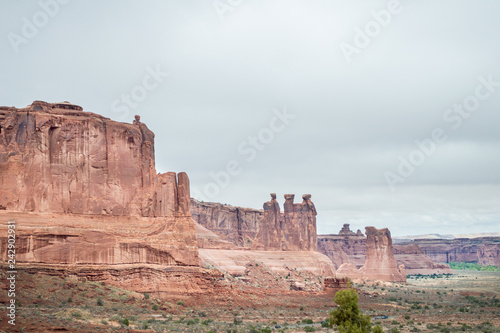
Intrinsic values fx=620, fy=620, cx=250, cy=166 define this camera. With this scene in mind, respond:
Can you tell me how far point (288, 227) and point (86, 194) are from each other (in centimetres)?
A: 6320

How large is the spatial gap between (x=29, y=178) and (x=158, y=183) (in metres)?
10.8

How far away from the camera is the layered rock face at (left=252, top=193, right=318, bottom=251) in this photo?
4030 inches

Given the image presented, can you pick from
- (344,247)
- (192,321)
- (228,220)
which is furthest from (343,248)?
(192,321)

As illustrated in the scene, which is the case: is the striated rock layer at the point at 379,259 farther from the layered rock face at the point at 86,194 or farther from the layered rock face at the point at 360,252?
the layered rock face at the point at 86,194

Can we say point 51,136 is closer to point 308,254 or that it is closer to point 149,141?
point 149,141

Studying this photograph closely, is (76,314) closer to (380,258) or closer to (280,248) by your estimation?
(280,248)

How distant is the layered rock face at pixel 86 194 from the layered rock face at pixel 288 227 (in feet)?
170

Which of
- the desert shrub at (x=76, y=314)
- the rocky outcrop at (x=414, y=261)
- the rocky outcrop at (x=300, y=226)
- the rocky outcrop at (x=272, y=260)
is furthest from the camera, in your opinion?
the rocky outcrop at (x=414, y=261)

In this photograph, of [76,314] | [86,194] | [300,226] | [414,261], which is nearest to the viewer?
[76,314]

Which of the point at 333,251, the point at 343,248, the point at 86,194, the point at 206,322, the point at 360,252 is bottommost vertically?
the point at 206,322

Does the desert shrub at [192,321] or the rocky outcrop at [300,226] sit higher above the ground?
the rocky outcrop at [300,226]

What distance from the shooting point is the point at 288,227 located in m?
106

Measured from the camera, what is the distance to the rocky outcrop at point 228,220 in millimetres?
127188

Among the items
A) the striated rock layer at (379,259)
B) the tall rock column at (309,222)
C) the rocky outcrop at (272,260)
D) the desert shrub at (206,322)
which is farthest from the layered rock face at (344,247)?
the desert shrub at (206,322)
